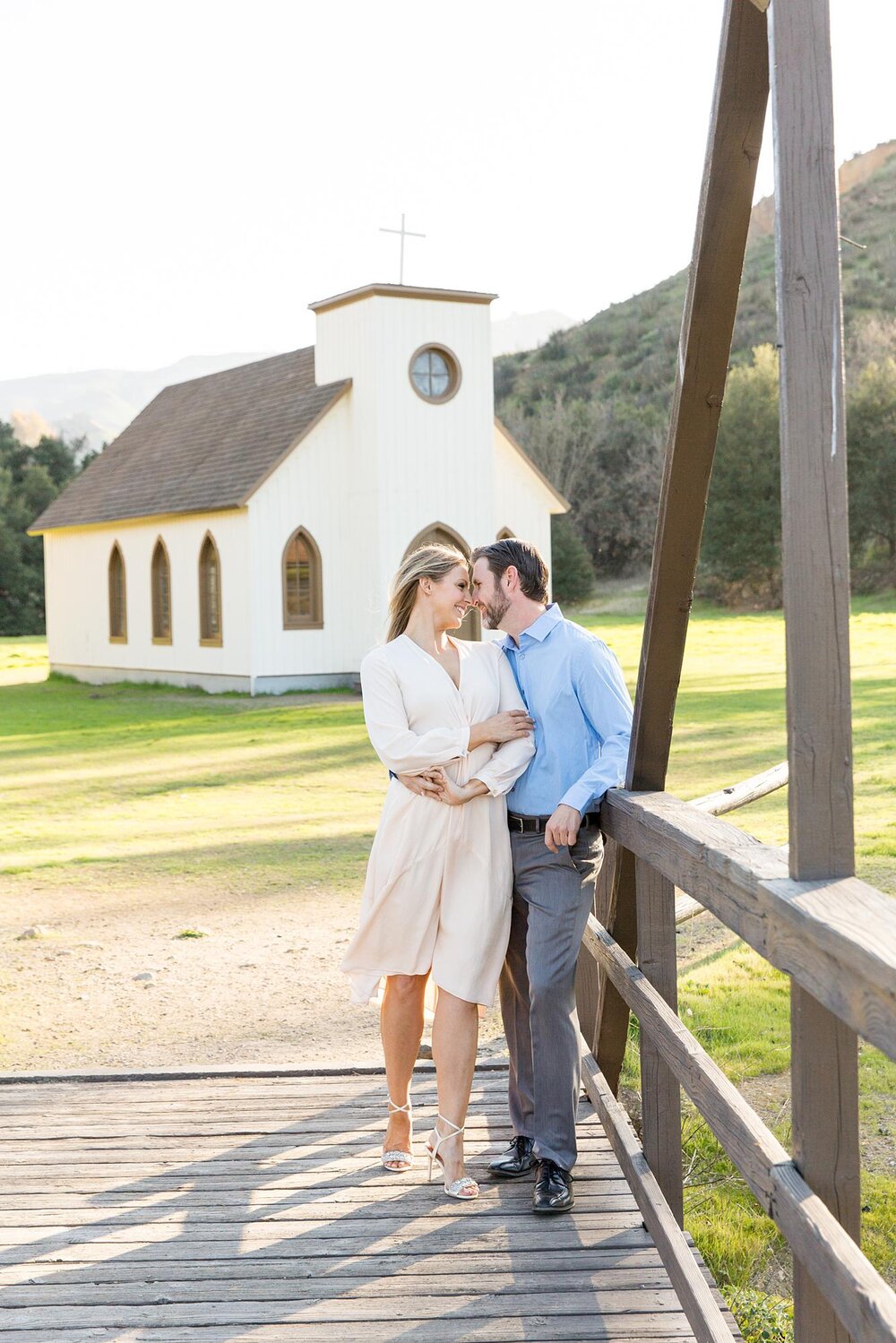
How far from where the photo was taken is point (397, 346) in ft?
80.8

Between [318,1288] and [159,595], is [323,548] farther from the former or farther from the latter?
[318,1288]

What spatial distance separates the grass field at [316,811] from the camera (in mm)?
5914

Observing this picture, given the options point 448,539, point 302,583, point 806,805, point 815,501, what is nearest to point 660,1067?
point 806,805

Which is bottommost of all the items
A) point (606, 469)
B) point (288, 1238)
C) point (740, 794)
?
point (288, 1238)

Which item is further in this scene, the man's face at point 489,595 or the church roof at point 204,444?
the church roof at point 204,444

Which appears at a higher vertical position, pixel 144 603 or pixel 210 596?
pixel 210 596

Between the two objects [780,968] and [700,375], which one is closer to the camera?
[780,968]

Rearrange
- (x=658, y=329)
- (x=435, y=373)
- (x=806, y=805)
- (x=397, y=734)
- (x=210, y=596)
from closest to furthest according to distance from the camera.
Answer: (x=806, y=805) < (x=397, y=734) < (x=435, y=373) < (x=210, y=596) < (x=658, y=329)

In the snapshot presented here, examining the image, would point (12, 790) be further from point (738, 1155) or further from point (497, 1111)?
point (738, 1155)

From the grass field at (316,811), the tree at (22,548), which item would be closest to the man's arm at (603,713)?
the grass field at (316,811)

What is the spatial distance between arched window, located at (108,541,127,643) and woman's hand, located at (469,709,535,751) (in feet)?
91.6

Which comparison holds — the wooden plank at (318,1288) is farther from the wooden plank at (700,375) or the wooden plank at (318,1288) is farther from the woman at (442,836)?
the wooden plank at (700,375)

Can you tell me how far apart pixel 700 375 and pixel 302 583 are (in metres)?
22.1

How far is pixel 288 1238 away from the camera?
3.90 metres
